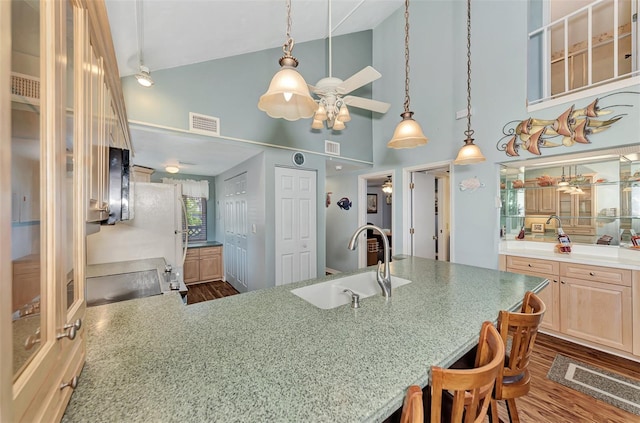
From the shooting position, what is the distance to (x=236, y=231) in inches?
180

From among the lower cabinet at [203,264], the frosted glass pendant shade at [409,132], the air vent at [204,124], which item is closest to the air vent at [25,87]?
the frosted glass pendant shade at [409,132]

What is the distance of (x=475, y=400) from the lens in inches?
32.2

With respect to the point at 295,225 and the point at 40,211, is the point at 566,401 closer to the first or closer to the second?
the point at 40,211

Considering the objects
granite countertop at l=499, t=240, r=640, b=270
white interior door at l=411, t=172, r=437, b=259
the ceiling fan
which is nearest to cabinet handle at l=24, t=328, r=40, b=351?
the ceiling fan

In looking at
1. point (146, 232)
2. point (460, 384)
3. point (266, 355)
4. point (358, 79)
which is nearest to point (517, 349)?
point (460, 384)

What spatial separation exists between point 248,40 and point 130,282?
9.16ft

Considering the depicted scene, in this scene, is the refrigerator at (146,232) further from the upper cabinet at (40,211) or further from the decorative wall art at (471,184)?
the decorative wall art at (471,184)

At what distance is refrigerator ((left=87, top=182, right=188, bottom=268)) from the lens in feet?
9.23

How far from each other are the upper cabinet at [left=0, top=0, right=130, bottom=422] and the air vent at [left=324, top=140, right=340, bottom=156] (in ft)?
11.8

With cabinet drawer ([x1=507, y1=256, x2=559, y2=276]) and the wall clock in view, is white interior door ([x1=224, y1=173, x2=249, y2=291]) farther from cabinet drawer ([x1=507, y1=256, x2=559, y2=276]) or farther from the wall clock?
cabinet drawer ([x1=507, y1=256, x2=559, y2=276])

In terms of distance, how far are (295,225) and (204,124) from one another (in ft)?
6.01

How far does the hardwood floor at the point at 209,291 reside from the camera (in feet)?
13.8

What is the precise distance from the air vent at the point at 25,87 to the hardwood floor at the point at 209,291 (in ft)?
13.9

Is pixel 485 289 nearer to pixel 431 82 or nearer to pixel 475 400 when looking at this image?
pixel 475 400
